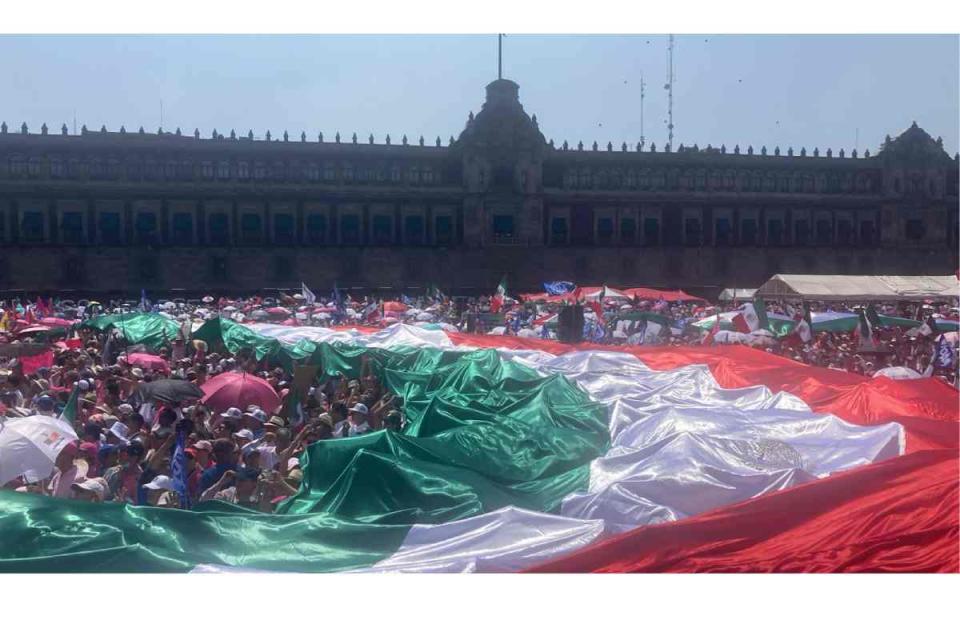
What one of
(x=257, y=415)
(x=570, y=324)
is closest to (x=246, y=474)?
(x=257, y=415)

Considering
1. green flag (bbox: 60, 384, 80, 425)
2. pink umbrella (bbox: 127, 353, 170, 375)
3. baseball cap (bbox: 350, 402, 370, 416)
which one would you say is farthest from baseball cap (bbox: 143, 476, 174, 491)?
pink umbrella (bbox: 127, 353, 170, 375)

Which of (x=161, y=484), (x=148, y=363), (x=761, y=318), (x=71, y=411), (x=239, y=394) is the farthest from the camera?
(x=761, y=318)

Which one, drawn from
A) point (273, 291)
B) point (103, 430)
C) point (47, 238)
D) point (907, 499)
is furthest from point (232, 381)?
point (47, 238)

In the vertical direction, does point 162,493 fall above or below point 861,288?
below

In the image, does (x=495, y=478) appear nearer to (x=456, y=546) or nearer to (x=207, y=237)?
(x=456, y=546)

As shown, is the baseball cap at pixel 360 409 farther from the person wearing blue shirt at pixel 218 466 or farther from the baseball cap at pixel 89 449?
the baseball cap at pixel 89 449

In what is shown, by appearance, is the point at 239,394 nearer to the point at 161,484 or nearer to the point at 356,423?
the point at 356,423
